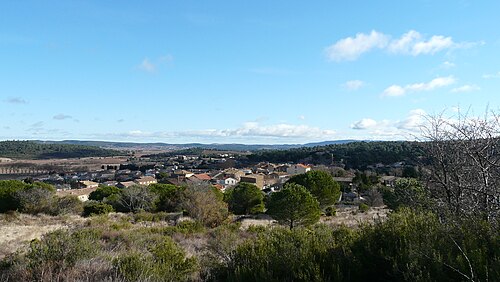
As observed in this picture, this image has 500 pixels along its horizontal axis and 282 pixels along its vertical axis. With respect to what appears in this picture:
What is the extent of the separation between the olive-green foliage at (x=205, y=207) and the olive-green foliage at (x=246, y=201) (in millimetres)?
4571

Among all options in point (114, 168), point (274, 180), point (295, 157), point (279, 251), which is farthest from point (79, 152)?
point (279, 251)

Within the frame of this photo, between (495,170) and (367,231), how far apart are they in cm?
228

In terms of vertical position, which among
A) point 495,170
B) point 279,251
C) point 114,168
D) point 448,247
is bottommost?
point 114,168

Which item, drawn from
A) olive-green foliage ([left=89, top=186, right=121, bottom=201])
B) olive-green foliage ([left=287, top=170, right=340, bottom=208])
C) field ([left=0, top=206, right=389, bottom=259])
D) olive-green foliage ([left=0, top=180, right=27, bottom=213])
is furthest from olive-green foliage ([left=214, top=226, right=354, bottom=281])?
olive-green foliage ([left=89, top=186, right=121, bottom=201])

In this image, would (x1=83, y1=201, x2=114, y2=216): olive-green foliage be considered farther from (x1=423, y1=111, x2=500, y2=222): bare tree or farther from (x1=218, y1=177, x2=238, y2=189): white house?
(x1=218, y1=177, x2=238, y2=189): white house

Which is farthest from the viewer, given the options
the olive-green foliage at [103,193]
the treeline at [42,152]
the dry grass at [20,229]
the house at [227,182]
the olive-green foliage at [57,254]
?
the treeline at [42,152]

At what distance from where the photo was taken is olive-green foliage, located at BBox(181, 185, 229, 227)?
78.7 ft

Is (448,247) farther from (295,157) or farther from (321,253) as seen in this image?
(295,157)

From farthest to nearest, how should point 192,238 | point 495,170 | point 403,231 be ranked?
point 192,238 → point 495,170 → point 403,231

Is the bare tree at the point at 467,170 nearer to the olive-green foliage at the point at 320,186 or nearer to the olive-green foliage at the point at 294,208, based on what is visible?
the olive-green foliage at the point at 294,208

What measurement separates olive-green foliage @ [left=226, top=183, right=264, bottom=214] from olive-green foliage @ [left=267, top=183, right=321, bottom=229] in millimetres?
11633

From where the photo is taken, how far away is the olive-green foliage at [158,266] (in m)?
6.00

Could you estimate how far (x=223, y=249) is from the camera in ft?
26.8

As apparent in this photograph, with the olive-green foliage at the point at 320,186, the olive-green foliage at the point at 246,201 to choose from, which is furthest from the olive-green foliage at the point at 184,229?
the olive-green foliage at the point at 246,201
